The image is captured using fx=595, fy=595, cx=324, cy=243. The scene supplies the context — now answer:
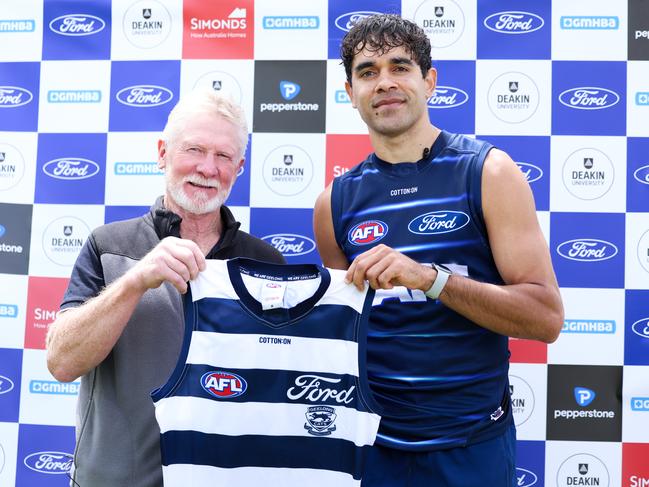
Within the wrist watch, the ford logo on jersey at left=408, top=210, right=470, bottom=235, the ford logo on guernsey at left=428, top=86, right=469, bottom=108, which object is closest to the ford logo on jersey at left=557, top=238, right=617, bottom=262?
the ford logo on guernsey at left=428, top=86, right=469, bottom=108

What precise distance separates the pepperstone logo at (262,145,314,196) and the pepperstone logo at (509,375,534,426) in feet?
4.22

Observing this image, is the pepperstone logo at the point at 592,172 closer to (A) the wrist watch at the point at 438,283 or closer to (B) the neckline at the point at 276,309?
(A) the wrist watch at the point at 438,283

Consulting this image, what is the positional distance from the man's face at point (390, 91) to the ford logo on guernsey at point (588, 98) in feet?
3.43

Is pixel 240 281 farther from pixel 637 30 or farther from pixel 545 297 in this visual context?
pixel 637 30

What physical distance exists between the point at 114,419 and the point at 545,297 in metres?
1.23

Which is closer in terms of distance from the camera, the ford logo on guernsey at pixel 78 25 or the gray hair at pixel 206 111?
the gray hair at pixel 206 111

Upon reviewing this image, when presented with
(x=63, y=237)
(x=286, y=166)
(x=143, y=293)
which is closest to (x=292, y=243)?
(x=286, y=166)

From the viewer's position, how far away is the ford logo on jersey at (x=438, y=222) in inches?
65.9

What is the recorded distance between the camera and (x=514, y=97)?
8.43 feet

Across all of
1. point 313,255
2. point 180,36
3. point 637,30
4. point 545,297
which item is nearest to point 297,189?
point 313,255

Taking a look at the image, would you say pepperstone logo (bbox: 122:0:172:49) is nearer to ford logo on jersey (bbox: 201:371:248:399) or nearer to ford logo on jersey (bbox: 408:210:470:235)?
ford logo on jersey (bbox: 408:210:470:235)

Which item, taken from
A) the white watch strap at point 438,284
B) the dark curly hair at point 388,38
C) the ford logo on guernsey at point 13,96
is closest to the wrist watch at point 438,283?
the white watch strap at point 438,284

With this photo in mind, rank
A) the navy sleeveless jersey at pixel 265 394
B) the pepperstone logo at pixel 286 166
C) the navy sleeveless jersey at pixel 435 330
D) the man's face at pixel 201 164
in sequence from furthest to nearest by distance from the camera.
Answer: the pepperstone logo at pixel 286 166 < the man's face at pixel 201 164 < the navy sleeveless jersey at pixel 435 330 < the navy sleeveless jersey at pixel 265 394

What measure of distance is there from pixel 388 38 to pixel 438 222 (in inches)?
23.1
